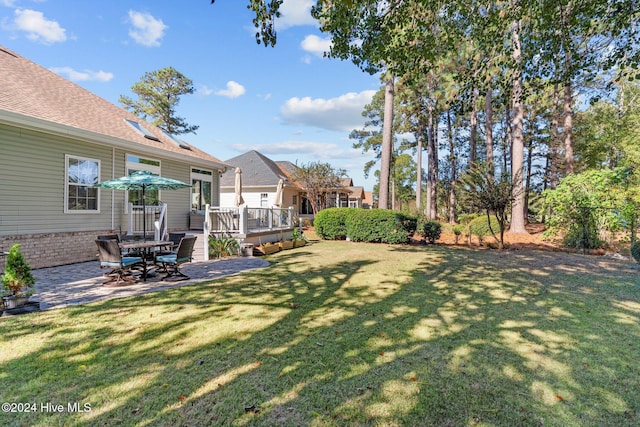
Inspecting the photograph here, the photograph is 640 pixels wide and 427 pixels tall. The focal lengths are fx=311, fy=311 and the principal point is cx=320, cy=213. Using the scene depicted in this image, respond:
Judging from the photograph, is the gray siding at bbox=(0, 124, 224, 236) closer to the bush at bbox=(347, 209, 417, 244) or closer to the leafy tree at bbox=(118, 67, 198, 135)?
the bush at bbox=(347, 209, 417, 244)

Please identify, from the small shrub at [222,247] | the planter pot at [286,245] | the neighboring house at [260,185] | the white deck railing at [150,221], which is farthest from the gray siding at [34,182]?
the neighboring house at [260,185]

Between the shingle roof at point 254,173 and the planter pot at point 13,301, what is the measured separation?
19.3 metres

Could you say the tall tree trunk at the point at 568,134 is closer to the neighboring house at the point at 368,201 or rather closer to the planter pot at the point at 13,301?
the planter pot at the point at 13,301

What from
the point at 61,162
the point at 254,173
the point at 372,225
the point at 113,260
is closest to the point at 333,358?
the point at 113,260

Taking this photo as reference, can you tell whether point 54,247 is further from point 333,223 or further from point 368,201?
point 368,201

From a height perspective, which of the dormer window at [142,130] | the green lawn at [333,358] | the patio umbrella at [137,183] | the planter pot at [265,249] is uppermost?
the dormer window at [142,130]

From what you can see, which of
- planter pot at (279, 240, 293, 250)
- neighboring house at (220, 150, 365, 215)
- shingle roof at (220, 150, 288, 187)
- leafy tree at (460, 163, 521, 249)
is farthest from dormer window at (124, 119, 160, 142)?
leafy tree at (460, 163, 521, 249)

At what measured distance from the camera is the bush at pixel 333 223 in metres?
15.2

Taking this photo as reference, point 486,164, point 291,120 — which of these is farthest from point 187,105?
point 486,164

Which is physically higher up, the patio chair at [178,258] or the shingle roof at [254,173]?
the shingle roof at [254,173]

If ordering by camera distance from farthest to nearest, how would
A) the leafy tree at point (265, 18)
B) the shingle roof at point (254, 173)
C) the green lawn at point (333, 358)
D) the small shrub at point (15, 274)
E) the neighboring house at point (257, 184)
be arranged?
1. the shingle roof at point (254, 173)
2. the neighboring house at point (257, 184)
3. the small shrub at point (15, 274)
4. the leafy tree at point (265, 18)
5. the green lawn at point (333, 358)

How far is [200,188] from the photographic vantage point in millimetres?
14000

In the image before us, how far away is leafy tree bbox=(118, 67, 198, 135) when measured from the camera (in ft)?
86.0

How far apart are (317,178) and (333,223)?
315 inches
